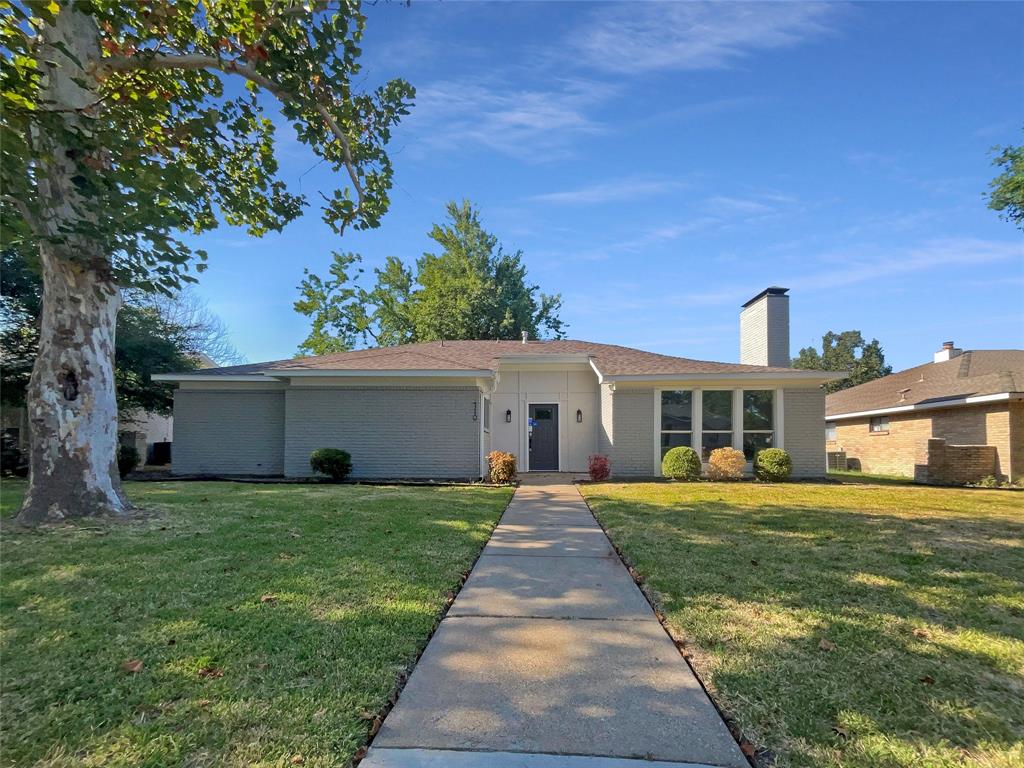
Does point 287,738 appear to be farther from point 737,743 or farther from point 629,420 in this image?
point 629,420

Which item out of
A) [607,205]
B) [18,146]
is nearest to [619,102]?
[607,205]

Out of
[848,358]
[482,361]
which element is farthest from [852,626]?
[848,358]

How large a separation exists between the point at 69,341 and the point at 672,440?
12522 millimetres

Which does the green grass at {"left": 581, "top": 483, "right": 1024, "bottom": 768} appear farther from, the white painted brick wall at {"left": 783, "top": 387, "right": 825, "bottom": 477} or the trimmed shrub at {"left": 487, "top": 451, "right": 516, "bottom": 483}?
the white painted brick wall at {"left": 783, "top": 387, "right": 825, "bottom": 477}

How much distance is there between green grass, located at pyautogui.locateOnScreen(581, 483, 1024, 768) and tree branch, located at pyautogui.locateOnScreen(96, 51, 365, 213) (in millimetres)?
8365

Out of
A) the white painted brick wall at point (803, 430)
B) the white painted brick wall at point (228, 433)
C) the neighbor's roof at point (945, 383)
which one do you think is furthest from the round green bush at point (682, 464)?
the white painted brick wall at point (228, 433)

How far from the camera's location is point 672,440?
47.3 ft

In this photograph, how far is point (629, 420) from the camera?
14.4 meters

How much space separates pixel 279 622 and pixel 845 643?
12.0 feet

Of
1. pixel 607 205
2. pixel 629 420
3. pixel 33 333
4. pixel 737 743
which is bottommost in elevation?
pixel 737 743

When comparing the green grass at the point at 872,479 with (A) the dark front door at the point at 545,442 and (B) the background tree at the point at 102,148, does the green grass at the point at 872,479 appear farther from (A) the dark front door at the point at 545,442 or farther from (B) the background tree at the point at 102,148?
(B) the background tree at the point at 102,148

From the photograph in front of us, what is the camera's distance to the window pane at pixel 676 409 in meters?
14.4

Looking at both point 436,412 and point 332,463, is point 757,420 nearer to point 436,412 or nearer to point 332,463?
point 436,412

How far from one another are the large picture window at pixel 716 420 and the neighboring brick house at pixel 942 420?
5915mm
